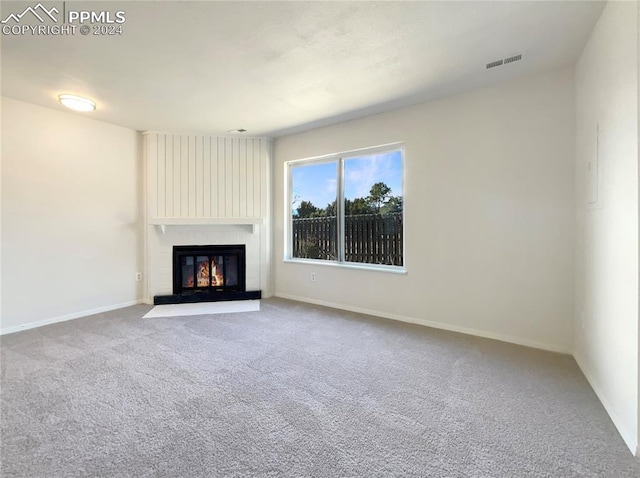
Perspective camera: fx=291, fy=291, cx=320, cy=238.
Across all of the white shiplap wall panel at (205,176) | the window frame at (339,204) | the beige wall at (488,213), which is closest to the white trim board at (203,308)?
the window frame at (339,204)

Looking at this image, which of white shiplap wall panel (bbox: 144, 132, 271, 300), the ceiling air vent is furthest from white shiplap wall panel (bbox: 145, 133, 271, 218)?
the ceiling air vent

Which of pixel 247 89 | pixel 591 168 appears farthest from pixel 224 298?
pixel 591 168

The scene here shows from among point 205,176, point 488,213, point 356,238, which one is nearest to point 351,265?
point 356,238

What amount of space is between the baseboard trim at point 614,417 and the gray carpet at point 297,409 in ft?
0.11

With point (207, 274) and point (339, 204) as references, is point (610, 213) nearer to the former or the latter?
point (339, 204)

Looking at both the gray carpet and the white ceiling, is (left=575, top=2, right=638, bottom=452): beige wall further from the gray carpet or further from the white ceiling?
the white ceiling

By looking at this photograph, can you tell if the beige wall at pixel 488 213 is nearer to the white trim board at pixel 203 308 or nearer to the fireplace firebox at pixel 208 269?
the white trim board at pixel 203 308

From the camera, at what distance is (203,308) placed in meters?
4.26

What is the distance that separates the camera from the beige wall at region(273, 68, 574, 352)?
275cm

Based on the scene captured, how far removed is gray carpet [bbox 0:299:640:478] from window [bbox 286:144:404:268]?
139 centimetres

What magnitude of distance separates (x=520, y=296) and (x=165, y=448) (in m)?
3.22

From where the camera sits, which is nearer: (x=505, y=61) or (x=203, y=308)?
(x=505, y=61)

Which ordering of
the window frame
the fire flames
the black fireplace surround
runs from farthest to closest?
the fire flames < the black fireplace surround < the window frame

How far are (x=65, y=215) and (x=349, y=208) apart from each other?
12.3 feet
